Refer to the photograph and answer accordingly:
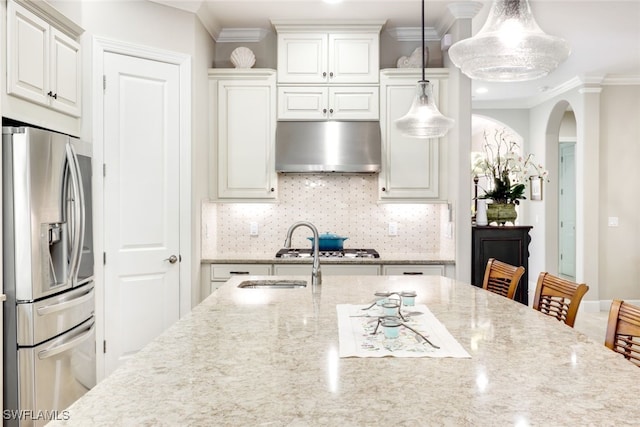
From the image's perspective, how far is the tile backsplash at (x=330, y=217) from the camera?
4.46 meters

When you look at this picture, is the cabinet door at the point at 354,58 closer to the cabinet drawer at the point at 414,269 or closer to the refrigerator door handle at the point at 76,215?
the cabinet drawer at the point at 414,269

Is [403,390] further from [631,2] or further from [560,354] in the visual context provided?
[631,2]

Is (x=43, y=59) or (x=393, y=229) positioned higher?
(x=43, y=59)

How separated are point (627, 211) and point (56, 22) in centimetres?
625

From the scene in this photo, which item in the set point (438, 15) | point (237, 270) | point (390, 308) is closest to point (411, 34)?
point (438, 15)

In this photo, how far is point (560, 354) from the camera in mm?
1399

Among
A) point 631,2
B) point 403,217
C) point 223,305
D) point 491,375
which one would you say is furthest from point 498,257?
point 491,375

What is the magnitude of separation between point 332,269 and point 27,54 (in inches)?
96.7

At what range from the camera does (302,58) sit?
4.12 meters

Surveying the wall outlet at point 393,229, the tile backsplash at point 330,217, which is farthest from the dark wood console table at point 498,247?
the wall outlet at point 393,229

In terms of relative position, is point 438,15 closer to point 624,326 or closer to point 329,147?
point 329,147

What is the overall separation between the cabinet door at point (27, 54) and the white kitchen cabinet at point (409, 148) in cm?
247

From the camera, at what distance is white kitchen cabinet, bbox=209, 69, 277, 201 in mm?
4145

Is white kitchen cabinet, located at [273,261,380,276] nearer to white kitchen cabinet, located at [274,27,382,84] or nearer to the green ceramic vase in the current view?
the green ceramic vase
